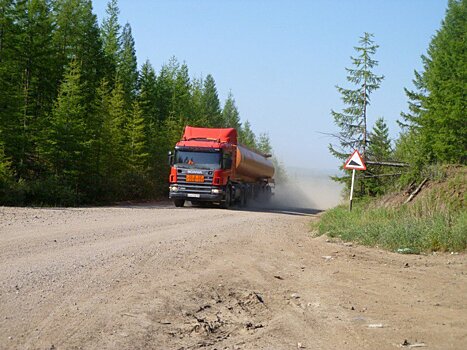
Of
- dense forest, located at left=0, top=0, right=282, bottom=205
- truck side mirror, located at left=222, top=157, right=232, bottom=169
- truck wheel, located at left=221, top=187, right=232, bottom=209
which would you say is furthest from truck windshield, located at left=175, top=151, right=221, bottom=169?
dense forest, located at left=0, top=0, right=282, bottom=205

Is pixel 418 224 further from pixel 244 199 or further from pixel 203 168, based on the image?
pixel 244 199

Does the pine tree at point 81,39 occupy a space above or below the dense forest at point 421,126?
above

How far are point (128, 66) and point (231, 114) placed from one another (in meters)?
35.4

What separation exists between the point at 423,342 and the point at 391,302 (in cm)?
167

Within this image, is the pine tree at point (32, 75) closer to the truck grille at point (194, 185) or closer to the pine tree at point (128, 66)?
the truck grille at point (194, 185)

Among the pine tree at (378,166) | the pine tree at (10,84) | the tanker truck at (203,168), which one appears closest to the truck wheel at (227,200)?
the tanker truck at (203,168)

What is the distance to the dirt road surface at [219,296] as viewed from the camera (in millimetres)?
5621

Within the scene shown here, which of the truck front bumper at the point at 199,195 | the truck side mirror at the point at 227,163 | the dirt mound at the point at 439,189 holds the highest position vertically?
the truck side mirror at the point at 227,163

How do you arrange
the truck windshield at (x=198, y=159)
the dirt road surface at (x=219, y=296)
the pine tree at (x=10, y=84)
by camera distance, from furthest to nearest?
the truck windshield at (x=198, y=159) → the pine tree at (x=10, y=84) → the dirt road surface at (x=219, y=296)

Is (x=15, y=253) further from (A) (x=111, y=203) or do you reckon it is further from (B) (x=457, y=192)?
(A) (x=111, y=203)

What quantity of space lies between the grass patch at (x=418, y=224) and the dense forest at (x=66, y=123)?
15956 millimetres

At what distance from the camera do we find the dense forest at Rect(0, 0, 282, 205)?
27391 millimetres

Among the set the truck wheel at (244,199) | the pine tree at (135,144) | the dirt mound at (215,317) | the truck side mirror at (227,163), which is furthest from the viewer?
the pine tree at (135,144)

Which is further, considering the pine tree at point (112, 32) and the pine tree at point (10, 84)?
the pine tree at point (112, 32)
